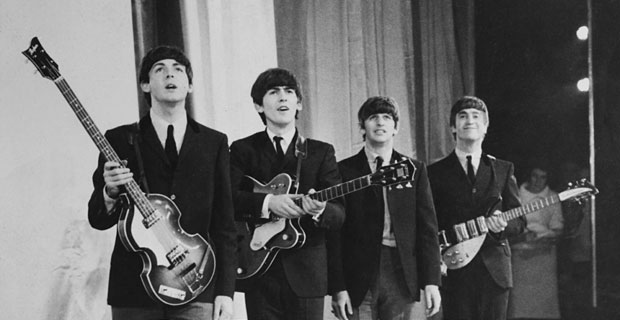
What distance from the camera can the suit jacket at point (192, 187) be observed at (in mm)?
2398

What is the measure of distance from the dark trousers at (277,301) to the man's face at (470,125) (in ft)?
3.49

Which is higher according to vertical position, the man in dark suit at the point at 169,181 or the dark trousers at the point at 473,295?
the man in dark suit at the point at 169,181

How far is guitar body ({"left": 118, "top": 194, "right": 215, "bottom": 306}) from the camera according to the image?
2346mm

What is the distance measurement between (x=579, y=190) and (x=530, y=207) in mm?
306

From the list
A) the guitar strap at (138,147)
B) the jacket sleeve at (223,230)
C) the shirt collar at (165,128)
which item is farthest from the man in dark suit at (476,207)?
the guitar strap at (138,147)

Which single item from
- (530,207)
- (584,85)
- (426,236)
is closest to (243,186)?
(426,236)

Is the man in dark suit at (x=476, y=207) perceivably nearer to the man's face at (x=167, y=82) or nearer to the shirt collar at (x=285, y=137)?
the shirt collar at (x=285, y=137)

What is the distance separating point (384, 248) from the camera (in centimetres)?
288

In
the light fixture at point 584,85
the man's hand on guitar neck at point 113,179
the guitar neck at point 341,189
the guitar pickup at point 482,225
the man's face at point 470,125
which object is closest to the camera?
the man's hand on guitar neck at point 113,179

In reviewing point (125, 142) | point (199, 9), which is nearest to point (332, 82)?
point (199, 9)

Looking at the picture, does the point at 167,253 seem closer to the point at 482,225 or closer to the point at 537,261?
the point at 482,225

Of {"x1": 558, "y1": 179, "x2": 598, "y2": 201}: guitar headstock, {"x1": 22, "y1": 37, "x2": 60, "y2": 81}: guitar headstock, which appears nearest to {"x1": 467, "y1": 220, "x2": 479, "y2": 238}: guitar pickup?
{"x1": 558, "y1": 179, "x2": 598, "y2": 201}: guitar headstock

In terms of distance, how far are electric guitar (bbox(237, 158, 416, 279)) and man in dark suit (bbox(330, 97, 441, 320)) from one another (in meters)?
0.09

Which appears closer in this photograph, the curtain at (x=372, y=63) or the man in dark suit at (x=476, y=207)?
the man in dark suit at (x=476, y=207)
